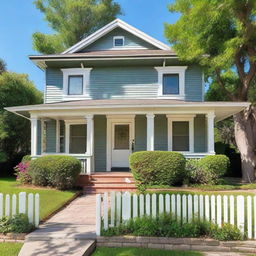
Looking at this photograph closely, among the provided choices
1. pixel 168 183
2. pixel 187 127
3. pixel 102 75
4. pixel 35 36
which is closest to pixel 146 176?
pixel 168 183

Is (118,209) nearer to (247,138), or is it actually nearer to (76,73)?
(76,73)

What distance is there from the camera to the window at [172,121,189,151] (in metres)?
11.7

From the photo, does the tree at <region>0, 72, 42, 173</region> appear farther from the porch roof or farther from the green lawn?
the green lawn

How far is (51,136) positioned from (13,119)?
11.7ft

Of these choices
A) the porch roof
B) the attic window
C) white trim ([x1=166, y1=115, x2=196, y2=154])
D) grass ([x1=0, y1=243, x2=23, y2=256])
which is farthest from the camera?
→ the attic window

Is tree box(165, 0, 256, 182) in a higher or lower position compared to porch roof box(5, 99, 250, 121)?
higher

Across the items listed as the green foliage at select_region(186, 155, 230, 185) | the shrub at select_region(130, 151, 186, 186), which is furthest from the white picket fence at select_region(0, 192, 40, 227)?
the green foliage at select_region(186, 155, 230, 185)

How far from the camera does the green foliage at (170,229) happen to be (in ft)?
14.6

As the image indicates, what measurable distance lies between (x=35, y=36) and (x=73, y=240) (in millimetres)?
19163

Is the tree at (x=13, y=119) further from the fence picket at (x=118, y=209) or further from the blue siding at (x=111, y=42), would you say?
the fence picket at (x=118, y=209)

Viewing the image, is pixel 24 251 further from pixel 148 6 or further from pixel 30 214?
pixel 148 6

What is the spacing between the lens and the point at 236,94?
13227mm

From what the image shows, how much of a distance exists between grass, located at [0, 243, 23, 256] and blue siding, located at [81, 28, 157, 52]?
→ 36.2ft

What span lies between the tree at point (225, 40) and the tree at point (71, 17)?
11.3 meters
